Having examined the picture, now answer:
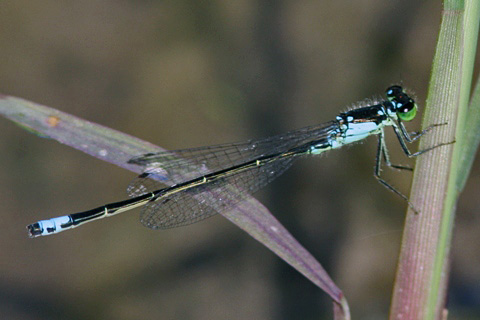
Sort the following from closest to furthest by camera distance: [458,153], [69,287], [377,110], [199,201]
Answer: [458,153] → [199,201] → [377,110] → [69,287]

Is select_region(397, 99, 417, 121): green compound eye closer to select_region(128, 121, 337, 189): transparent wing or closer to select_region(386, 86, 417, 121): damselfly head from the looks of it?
select_region(386, 86, 417, 121): damselfly head

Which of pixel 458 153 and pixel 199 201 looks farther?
pixel 199 201

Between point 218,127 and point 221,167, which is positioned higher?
point 218,127

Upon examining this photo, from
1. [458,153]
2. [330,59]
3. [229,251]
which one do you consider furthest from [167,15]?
[458,153]

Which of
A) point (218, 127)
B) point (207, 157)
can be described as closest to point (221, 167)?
point (207, 157)

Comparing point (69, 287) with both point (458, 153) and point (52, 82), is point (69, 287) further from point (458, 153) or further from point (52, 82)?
point (458, 153)

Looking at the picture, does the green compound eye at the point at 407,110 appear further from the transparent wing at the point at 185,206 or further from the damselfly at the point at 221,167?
the transparent wing at the point at 185,206

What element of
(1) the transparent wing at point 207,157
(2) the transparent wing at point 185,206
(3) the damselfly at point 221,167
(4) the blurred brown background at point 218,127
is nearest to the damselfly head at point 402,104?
(3) the damselfly at point 221,167

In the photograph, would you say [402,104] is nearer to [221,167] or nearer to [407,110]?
[407,110]
